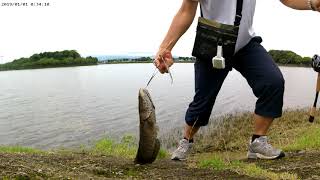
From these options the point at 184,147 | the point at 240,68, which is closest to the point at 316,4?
the point at 240,68

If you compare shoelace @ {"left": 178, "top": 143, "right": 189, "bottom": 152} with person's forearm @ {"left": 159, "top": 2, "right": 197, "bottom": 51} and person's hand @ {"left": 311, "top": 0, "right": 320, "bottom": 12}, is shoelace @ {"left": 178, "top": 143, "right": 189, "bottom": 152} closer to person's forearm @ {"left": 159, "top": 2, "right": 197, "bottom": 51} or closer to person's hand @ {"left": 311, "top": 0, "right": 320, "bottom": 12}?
person's forearm @ {"left": 159, "top": 2, "right": 197, "bottom": 51}

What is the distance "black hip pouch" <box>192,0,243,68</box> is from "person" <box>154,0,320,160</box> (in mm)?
67

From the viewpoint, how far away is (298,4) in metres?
4.89

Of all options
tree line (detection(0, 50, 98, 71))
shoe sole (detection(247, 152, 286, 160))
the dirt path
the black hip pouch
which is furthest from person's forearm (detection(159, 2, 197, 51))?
tree line (detection(0, 50, 98, 71))

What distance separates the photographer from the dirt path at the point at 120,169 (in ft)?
14.9

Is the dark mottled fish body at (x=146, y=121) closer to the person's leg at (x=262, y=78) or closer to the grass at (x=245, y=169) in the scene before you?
the grass at (x=245, y=169)

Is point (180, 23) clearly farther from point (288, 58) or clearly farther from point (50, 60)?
point (50, 60)

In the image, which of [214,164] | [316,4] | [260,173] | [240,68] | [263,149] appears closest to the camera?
[316,4]

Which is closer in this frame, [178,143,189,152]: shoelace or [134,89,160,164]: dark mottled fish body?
[134,89,160,164]: dark mottled fish body

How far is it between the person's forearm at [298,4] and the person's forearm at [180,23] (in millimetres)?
1067

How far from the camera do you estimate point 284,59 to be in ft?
262

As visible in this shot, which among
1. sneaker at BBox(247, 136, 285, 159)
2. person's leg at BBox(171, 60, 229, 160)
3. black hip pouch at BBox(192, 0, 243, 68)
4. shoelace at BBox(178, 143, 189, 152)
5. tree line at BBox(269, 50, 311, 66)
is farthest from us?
tree line at BBox(269, 50, 311, 66)

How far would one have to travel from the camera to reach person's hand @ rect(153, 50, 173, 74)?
5.25 metres

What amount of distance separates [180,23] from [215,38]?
45 cm
